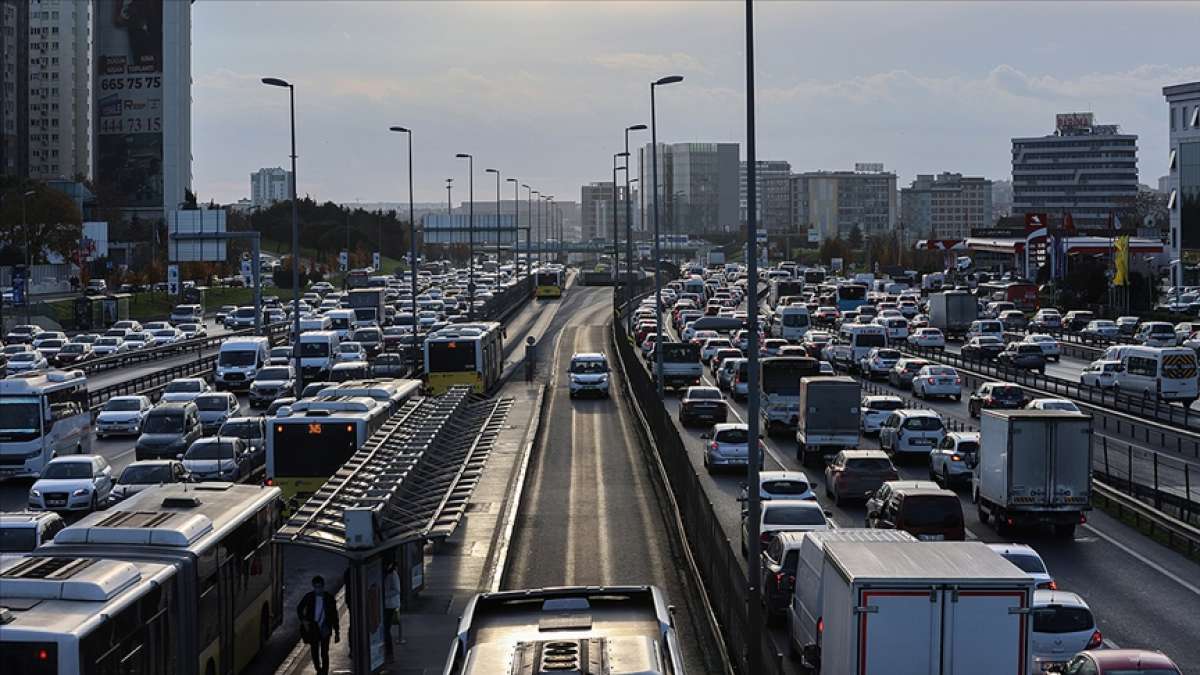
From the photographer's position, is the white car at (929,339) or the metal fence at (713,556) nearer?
the metal fence at (713,556)

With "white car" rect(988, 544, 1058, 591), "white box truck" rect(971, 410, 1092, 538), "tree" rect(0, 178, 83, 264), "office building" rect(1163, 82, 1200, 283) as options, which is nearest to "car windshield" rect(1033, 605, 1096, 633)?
"white car" rect(988, 544, 1058, 591)

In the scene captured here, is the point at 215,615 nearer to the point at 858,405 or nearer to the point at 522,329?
the point at 858,405

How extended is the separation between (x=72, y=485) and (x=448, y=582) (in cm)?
1082

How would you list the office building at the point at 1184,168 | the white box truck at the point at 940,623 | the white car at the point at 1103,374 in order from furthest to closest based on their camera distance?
the office building at the point at 1184,168 < the white car at the point at 1103,374 < the white box truck at the point at 940,623

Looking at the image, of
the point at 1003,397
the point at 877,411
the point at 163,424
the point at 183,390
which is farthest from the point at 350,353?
the point at 1003,397

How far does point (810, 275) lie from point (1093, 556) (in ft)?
391

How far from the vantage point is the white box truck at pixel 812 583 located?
729 inches

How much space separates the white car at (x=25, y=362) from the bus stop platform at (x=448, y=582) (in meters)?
26.5

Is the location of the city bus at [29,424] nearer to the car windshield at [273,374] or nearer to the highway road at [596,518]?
the highway road at [596,518]

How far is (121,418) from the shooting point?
5028 cm

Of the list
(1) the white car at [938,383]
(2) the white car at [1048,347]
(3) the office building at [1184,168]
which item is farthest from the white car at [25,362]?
(3) the office building at [1184,168]

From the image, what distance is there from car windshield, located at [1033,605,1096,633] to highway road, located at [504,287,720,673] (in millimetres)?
3921

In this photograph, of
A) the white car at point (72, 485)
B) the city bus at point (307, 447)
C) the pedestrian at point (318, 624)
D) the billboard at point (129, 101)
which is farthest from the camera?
the billboard at point (129, 101)

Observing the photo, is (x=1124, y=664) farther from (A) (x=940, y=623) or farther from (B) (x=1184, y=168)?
(B) (x=1184, y=168)
